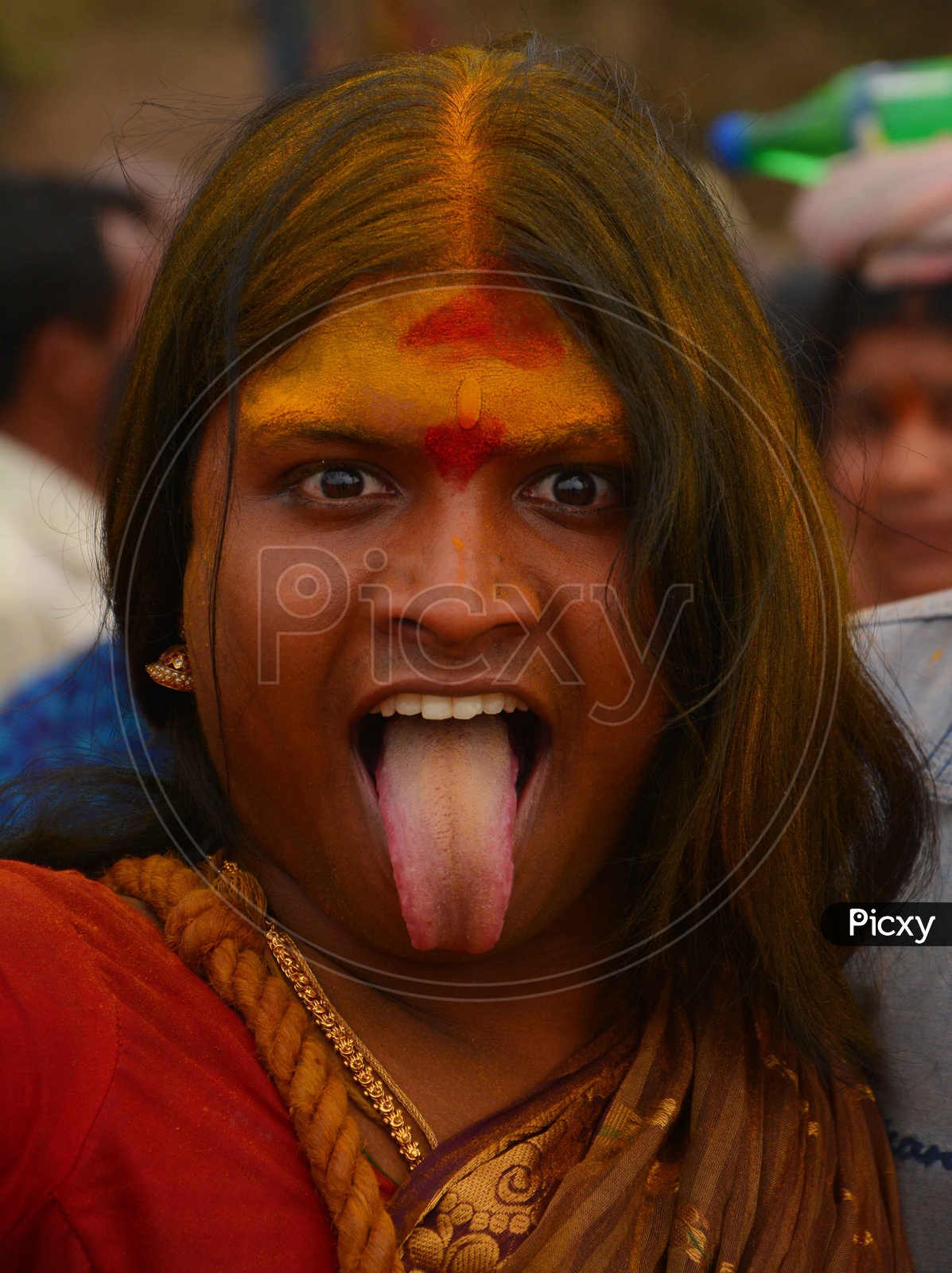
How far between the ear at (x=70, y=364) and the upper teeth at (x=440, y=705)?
3.04 meters

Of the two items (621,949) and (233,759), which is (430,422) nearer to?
(233,759)

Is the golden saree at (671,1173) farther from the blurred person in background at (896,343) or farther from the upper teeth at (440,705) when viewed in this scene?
the blurred person in background at (896,343)

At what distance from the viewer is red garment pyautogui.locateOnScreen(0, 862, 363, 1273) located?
1.13 meters

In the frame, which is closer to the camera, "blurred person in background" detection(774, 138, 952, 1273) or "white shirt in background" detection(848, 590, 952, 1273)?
"white shirt in background" detection(848, 590, 952, 1273)

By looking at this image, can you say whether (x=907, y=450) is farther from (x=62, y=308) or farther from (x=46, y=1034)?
(x=46, y=1034)

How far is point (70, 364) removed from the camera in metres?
4.12

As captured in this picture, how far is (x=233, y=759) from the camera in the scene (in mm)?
1420

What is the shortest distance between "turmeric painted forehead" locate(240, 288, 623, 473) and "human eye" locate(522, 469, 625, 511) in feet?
0.17

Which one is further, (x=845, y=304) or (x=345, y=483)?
(x=845, y=304)

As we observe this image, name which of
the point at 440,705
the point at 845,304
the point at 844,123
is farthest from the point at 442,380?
the point at 844,123

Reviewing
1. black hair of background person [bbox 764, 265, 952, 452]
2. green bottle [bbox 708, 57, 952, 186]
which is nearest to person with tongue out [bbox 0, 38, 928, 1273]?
black hair of background person [bbox 764, 265, 952, 452]

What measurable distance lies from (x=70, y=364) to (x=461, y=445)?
3.12 meters

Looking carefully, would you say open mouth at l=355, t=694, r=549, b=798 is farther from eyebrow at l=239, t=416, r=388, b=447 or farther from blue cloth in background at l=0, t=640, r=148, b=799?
blue cloth in background at l=0, t=640, r=148, b=799

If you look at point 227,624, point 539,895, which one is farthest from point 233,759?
point 539,895
